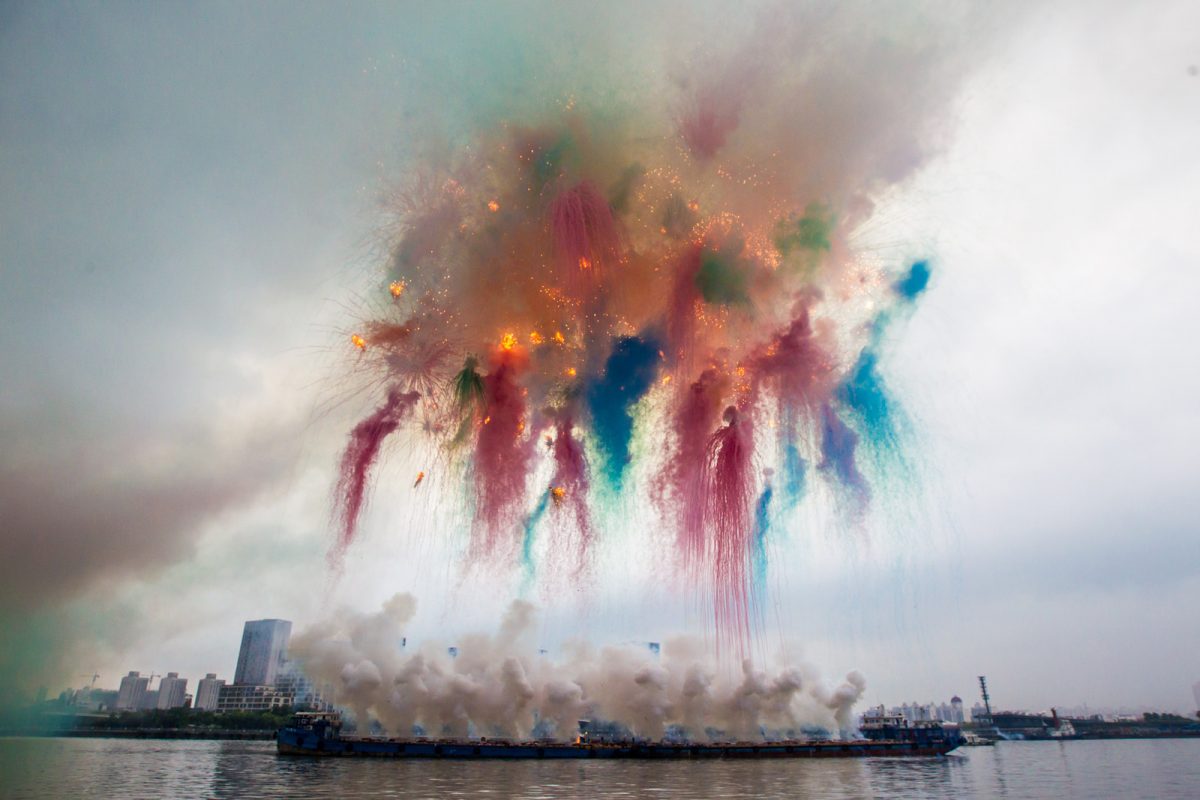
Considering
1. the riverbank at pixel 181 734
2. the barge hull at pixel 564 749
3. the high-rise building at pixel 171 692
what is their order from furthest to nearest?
the high-rise building at pixel 171 692, the riverbank at pixel 181 734, the barge hull at pixel 564 749

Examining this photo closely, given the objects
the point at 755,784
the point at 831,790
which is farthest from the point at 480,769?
the point at 831,790

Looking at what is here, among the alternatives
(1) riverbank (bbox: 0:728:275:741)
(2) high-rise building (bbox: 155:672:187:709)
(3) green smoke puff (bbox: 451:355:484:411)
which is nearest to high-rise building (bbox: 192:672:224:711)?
(2) high-rise building (bbox: 155:672:187:709)

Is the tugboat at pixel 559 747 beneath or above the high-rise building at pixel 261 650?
beneath

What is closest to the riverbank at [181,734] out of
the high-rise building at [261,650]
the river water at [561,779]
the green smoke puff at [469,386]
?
the high-rise building at [261,650]

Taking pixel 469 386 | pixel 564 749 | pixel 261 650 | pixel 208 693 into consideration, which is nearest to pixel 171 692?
pixel 208 693

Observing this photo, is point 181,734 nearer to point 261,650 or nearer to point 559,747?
point 261,650

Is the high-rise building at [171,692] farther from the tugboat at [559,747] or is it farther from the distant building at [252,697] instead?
the tugboat at [559,747]

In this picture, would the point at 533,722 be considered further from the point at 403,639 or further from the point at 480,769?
the point at 480,769
